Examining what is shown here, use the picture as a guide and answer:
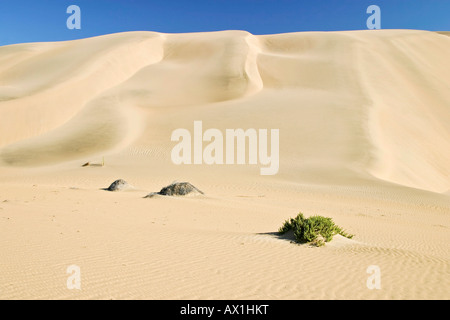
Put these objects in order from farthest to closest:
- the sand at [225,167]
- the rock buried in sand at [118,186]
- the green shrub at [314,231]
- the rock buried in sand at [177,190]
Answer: the rock buried in sand at [118,186] < the rock buried in sand at [177,190] < the green shrub at [314,231] < the sand at [225,167]

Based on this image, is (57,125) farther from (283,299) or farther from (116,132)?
(283,299)

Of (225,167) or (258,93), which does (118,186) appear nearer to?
(225,167)

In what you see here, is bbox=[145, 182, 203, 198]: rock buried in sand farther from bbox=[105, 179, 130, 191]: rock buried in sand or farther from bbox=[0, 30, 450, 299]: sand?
bbox=[105, 179, 130, 191]: rock buried in sand

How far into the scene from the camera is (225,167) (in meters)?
25.2

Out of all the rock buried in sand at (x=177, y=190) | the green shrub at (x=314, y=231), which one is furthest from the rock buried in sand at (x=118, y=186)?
the green shrub at (x=314, y=231)

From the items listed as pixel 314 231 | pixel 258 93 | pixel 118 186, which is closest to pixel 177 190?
pixel 118 186

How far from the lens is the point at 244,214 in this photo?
13.8 metres

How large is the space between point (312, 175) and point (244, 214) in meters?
10.6

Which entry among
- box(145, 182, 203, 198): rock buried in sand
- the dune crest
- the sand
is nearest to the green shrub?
the sand

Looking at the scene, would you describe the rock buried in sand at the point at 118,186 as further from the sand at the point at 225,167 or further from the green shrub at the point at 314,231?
the green shrub at the point at 314,231

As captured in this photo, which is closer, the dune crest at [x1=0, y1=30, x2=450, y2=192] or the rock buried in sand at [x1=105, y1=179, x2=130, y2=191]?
the rock buried in sand at [x1=105, y1=179, x2=130, y2=191]

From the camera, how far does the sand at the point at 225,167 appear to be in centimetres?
649

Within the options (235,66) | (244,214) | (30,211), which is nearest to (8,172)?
(30,211)

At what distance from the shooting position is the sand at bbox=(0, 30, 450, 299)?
6492 millimetres
